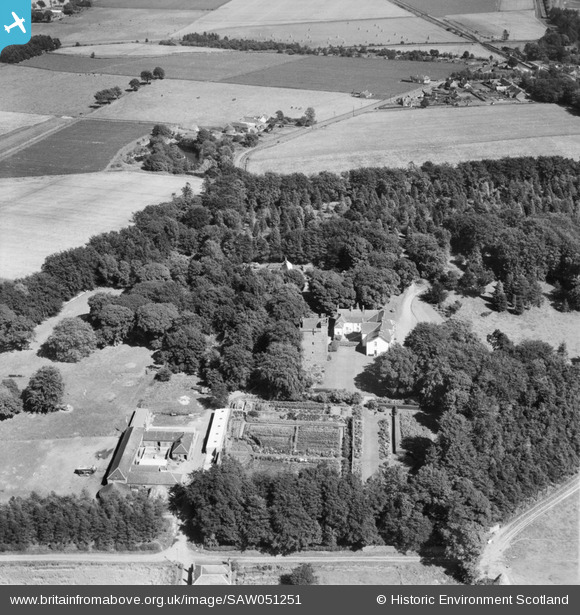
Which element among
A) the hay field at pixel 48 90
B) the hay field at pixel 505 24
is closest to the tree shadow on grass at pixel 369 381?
the hay field at pixel 48 90

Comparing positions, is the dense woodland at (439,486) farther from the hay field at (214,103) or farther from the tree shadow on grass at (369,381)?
the hay field at (214,103)

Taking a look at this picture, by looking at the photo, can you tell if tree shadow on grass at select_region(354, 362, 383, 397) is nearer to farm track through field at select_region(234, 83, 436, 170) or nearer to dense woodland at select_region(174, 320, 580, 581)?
dense woodland at select_region(174, 320, 580, 581)

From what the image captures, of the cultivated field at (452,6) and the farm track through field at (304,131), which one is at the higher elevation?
the cultivated field at (452,6)

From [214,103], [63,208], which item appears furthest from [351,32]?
[63,208]

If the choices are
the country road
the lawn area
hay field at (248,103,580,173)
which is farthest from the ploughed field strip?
the country road

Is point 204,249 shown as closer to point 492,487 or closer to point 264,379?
point 264,379

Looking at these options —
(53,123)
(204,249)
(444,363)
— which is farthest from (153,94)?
(444,363)

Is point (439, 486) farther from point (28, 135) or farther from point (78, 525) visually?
point (28, 135)
